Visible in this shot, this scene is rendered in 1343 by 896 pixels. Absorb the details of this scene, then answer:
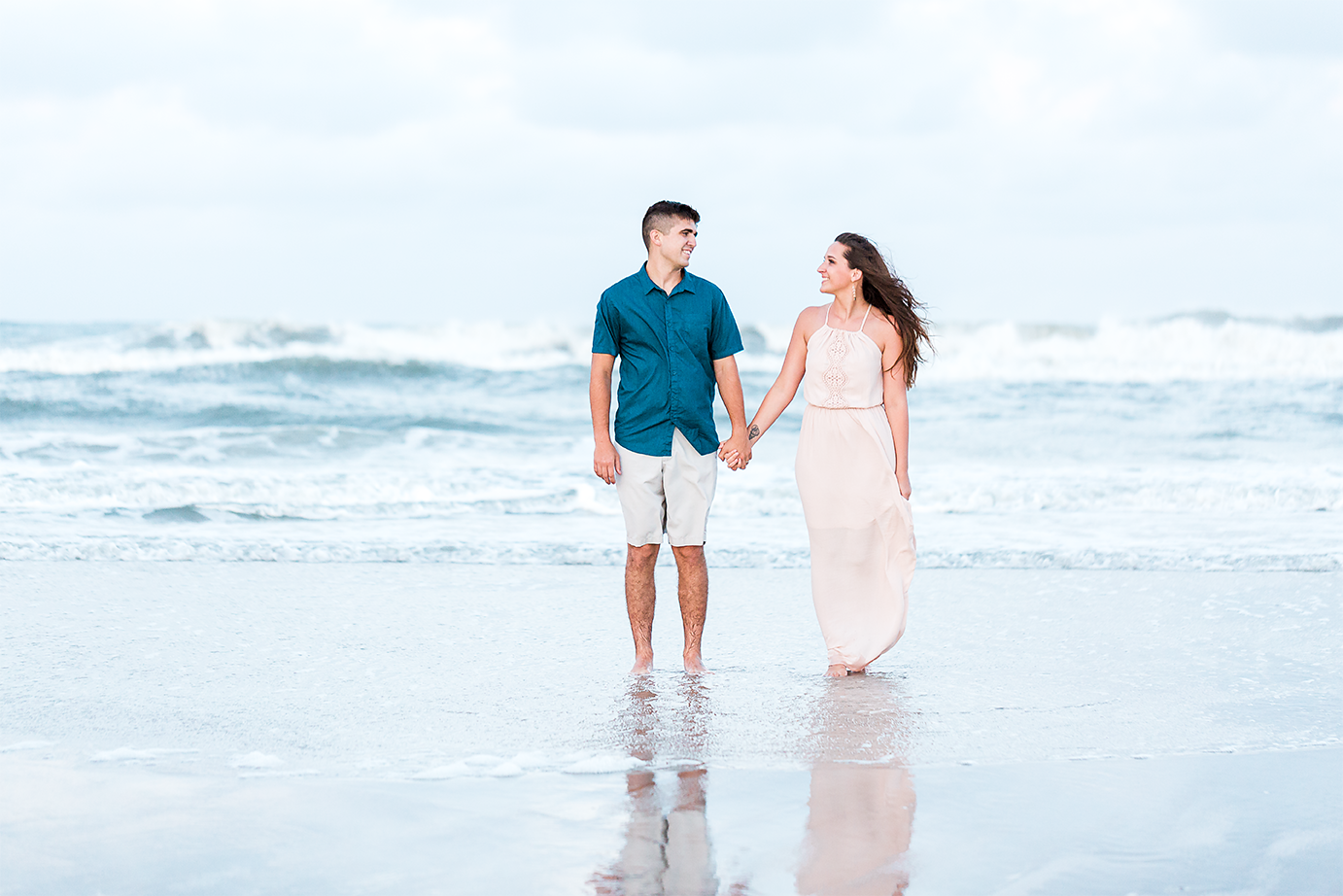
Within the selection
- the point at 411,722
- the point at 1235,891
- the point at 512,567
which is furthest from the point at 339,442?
the point at 1235,891

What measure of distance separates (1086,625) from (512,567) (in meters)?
3.64

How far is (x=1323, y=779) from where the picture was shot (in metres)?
3.80

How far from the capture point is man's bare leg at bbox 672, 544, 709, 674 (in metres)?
5.20

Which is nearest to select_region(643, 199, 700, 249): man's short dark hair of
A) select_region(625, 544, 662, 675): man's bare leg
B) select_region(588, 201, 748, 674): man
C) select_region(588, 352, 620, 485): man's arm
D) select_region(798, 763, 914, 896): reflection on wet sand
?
select_region(588, 201, 748, 674): man

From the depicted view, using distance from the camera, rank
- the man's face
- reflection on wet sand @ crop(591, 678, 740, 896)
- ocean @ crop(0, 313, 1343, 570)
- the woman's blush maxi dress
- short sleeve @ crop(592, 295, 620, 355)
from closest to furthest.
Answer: reflection on wet sand @ crop(591, 678, 740, 896), the man's face, short sleeve @ crop(592, 295, 620, 355), the woman's blush maxi dress, ocean @ crop(0, 313, 1343, 570)

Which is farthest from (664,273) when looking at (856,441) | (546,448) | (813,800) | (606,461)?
(546,448)

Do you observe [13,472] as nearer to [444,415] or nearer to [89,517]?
[89,517]

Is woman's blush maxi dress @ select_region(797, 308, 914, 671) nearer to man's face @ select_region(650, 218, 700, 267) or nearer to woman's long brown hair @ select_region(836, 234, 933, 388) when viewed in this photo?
woman's long brown hair @ select_region(836, 234, 933, 388)

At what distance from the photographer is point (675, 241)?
491 cm

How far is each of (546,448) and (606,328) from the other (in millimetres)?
11559

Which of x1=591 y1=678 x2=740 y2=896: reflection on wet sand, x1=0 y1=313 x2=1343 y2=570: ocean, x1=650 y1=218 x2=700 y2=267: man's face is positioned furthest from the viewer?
x1=0 y1=313 x2=1343 y2=570: ocean

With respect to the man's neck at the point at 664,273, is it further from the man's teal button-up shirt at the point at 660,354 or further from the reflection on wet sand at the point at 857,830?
the reflection on wet sand at the point at 857,830

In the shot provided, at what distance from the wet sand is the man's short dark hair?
1895mm

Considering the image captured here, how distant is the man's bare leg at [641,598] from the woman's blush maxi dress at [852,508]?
2.36 ft
